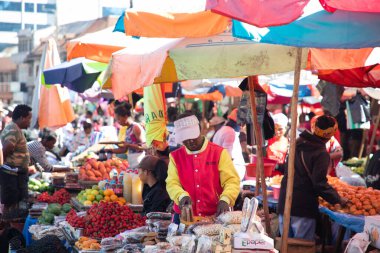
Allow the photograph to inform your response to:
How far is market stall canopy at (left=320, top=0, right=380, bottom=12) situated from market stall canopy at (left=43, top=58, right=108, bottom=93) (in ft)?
24.4

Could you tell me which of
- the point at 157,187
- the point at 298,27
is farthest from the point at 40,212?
the point at 298,27

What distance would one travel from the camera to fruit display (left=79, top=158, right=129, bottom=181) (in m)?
10.1

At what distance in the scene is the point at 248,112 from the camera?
27.9ft

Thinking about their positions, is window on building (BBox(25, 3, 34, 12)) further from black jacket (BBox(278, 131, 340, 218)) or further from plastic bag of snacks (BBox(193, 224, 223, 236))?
plastic bag of snacks (BBox(193, 224, 223, 236))

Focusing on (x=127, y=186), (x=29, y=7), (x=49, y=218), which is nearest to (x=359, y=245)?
(x=127, y=186)

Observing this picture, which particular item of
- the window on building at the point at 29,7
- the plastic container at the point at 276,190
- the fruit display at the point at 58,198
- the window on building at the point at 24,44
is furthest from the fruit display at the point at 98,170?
the window on building at the point at 24,44

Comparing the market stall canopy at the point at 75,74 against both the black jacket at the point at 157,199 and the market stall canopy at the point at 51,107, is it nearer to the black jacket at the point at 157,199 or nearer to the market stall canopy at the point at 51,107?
the market stall canopy at the point at 51,107

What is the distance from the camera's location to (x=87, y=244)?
6.46 m

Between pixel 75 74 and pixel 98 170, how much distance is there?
6.31ft

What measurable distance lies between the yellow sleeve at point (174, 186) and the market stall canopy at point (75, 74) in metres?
5.44

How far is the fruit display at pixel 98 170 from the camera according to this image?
10.1m

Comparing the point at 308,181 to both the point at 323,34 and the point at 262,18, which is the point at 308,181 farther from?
the point at 262,18

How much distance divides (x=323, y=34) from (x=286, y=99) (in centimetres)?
1172

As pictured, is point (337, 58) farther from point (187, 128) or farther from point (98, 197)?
point (98, 197)
